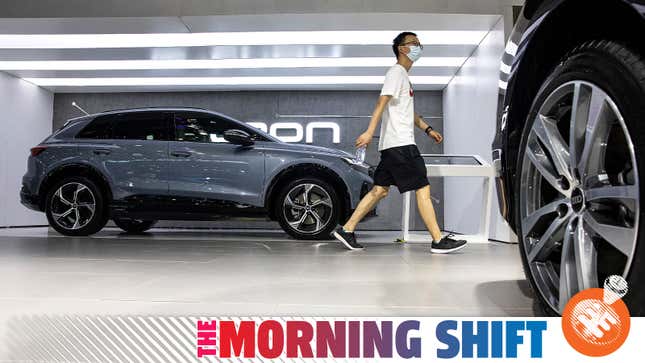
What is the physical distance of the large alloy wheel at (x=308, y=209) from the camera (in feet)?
19.0

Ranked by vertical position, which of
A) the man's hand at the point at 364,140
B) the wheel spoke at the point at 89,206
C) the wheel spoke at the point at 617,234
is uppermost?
the man's hand at the point at 364,140

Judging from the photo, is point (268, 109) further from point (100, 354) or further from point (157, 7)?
point (100, 354)

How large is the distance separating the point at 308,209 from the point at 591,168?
4.62m

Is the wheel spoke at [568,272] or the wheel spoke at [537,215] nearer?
the wheel spoke at [568,272]

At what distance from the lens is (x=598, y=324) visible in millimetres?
1150

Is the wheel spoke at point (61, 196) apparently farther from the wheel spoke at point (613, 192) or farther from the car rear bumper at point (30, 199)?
the wheel spoke at point (613, 192)

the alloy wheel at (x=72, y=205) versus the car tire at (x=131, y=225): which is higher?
the alloy wheel at (x=72, y=205)

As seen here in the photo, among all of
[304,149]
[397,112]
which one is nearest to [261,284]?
[397,112]

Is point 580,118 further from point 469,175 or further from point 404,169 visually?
point 469,175

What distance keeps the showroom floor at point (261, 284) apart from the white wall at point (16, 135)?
6741 millimetres

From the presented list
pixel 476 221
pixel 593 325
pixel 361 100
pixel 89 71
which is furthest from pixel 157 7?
pixel 593 325

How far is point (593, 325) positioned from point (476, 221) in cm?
715

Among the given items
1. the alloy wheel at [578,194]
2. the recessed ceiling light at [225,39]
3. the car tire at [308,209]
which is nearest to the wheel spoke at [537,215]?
the alloy wheel at [578,194]

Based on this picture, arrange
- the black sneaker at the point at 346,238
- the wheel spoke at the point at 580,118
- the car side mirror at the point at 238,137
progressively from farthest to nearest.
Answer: the car side mirror at the point at 238,137 < the black sneaker at the point at 346,238 < the wheel spoke at the point at 580,118
